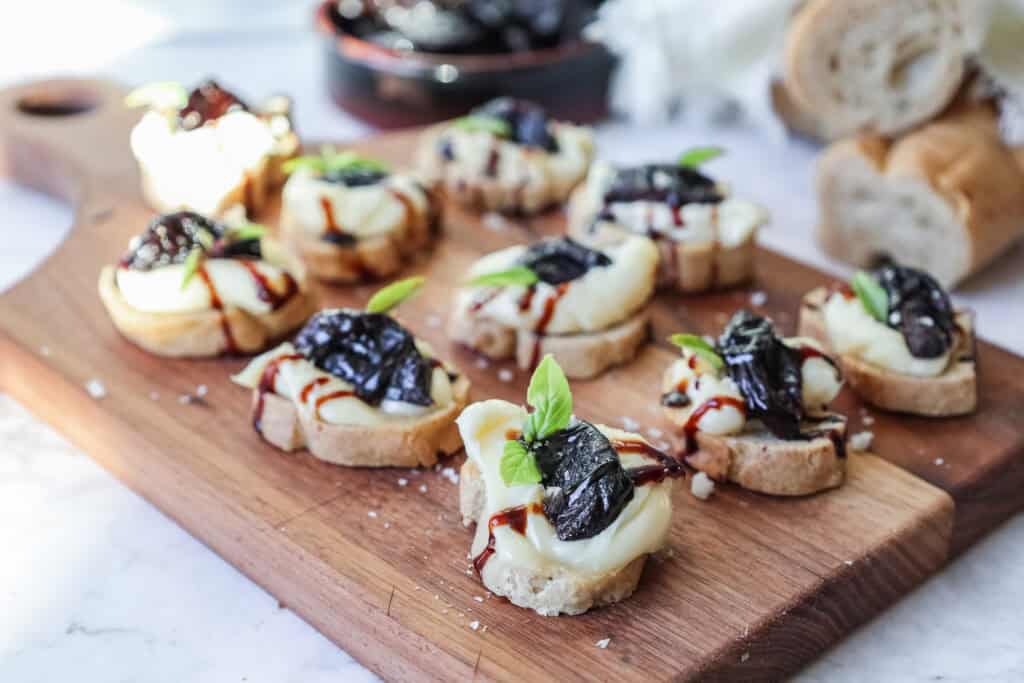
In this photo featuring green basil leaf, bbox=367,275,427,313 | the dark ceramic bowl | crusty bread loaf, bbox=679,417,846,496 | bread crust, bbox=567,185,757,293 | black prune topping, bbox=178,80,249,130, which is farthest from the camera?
the dark ceramic bowl

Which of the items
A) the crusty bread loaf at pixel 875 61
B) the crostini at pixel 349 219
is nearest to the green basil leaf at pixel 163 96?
the crostini at pixel 349 219

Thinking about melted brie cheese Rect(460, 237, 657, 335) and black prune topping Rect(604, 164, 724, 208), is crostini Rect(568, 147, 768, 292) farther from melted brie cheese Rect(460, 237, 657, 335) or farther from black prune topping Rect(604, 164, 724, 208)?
melted brie cheese Rect(460, 237, 657, 335)

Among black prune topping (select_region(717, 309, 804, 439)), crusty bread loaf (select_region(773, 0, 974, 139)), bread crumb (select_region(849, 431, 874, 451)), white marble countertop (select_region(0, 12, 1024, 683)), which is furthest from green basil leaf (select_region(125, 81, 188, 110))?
bread crumb (select_region(849, 431, 874, 451))

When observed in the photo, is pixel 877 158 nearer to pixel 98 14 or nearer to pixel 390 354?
pixel 390 354

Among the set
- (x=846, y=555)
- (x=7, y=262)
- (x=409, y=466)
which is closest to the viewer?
(x=846, y=555)

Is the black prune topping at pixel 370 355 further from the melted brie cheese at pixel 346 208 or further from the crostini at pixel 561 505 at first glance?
the melted brie cheese at pixel 346 208

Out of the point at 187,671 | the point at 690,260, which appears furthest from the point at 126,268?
the point at 690,260

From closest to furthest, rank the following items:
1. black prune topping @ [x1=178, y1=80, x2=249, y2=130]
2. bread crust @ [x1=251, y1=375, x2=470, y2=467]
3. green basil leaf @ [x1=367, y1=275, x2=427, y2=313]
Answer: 1. bread crust @ [x1=251, y1=375, x2=470, y2=467]
2. green basil leaf @ [x1=367, y1=275, x2=427, y2=313]
3. black prune topping @ [x1=178, y1=80, x2=249, y2=130]
